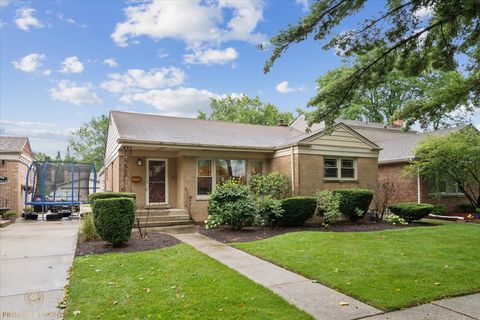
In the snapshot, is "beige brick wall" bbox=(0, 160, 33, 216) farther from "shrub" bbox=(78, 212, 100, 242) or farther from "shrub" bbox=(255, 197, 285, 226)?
"shrub" bbox=(255, 197, 285, 226)

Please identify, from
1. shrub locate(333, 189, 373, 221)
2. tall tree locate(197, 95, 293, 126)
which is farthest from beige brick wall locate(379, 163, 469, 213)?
tall tree locate(197, 95, 293, 126)

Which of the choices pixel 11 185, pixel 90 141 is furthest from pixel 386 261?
pixel 90 141

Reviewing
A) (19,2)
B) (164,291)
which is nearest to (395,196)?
(164,291)

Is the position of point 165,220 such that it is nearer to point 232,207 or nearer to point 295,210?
point 232,207

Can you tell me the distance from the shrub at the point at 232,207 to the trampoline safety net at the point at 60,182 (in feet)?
31.7

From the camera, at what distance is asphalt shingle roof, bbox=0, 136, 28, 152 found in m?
17.6

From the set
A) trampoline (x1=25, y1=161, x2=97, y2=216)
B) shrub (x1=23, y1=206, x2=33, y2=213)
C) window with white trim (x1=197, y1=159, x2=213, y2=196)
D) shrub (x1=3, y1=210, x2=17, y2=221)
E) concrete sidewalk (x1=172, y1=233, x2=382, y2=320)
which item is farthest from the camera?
trampoline (x1=25, y1=161, x2=97, y2=216)

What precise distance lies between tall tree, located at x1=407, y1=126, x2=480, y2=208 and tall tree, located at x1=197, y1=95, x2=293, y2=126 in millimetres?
29912

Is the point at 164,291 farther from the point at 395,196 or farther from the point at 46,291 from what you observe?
the point at 395,196

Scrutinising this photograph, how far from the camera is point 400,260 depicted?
22.0 ft

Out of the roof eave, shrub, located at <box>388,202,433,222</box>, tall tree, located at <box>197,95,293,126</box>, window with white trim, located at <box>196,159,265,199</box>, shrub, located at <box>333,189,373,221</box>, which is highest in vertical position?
tall tree, located at <box>197,95,293,126</box>

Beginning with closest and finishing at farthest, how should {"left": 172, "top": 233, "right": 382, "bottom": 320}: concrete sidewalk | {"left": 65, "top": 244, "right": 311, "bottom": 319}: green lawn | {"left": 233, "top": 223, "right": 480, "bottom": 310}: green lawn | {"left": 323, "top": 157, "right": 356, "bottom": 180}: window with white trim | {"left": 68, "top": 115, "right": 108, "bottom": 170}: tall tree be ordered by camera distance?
{"left": 65, "top": 244, "right": 311, "bottom": 319}: green lawn
{"left": 172, "top": 233, "right": 382, "bottom": 320}: concrete sidewalk
{"left": 233, "top": 223, "right": 480, "bottom": 310}: green lawn
{"left": 323, "top": 157, "right": 356, "bottom": 180}: window with white trim
{"left": 68, "top": 115, "right": 108, "bottom": 170}: tall tree

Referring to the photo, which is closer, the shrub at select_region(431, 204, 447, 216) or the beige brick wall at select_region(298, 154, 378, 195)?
the beige brick wall at select_region(298, 154, 378, 195)

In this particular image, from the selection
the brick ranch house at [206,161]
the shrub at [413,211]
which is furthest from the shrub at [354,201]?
the shrub at [413,211]
